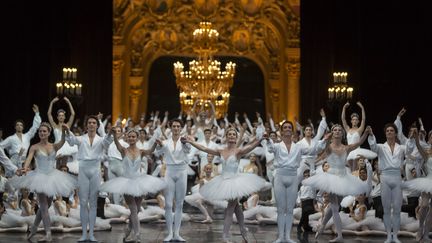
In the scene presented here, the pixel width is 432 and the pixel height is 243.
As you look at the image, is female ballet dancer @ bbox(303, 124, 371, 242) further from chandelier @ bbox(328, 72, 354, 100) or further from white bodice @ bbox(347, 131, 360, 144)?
chandelier @ bbox(328, 72, 354, 100)

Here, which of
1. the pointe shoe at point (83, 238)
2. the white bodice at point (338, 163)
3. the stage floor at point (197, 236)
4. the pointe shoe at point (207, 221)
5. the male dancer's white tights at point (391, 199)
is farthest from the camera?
the pointe shoe at point (207, 221)

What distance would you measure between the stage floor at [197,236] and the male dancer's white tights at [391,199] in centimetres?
61

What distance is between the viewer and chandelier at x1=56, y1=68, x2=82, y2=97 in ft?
66.3

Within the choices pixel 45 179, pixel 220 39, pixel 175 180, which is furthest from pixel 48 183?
pixel 220 39

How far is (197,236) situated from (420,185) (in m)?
3.36

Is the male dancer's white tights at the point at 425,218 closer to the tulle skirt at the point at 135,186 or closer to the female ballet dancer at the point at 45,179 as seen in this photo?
the tulle skirt at the point at 135,186

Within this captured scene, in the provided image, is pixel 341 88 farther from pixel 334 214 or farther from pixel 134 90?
pixel 134 90

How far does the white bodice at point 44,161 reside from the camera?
12.0 m

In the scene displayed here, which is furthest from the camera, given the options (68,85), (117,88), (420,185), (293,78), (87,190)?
(293,78)

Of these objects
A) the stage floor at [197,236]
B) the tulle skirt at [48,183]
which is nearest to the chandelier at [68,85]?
the stage floor at [197,236]

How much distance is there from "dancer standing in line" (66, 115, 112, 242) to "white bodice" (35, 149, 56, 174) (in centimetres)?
38

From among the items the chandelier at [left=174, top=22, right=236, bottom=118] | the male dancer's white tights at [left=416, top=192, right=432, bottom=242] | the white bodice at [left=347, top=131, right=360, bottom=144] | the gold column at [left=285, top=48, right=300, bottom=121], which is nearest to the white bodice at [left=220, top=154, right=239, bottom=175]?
the male dancer's white tights at [left=416, top=192, right=432, bottom=242]

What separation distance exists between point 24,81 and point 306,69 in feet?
28.4

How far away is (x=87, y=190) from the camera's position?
11852 millimetres
